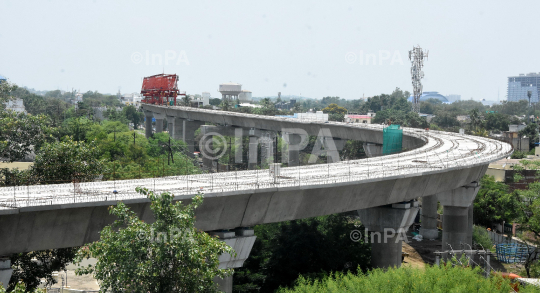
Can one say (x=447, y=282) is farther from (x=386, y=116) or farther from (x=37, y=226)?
(x=386, y=116)

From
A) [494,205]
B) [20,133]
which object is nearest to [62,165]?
[20,133]

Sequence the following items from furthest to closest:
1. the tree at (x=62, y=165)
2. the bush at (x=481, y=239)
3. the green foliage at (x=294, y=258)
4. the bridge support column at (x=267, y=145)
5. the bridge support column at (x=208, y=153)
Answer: the bridge support column at (x=208, y=153) → the bridge support column at (x=267, y=145) → the bush at (x=481, y=239) → the green foliage at (x=294, y=258) → the tree at (x=62, y=165)

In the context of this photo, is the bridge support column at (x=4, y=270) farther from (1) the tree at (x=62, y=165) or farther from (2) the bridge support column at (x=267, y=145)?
(2) the bridge support column at (x=267, y=145)

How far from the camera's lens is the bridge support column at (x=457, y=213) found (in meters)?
40.0

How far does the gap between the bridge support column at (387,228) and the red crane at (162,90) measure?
236 feet

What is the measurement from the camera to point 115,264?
15.8 m

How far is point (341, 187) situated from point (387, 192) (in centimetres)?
432

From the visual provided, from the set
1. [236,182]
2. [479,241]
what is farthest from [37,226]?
[479,241]

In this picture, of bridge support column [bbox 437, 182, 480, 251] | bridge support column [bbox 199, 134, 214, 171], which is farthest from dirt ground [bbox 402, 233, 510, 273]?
bridge support column [bbox 199, 134, 214, 171]

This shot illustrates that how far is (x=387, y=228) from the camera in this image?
107 feet

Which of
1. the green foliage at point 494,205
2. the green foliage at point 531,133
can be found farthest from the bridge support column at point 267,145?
the green foliage at point 531,133

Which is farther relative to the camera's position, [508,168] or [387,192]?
[508,168]

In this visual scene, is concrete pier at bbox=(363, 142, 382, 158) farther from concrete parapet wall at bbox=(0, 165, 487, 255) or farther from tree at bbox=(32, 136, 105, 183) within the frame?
tree at bbox=(32, 136, 105, 183)

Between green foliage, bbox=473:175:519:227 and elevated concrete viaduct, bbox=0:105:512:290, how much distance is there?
7.80 metres
